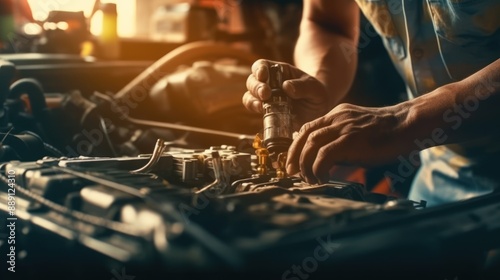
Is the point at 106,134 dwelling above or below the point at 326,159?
above

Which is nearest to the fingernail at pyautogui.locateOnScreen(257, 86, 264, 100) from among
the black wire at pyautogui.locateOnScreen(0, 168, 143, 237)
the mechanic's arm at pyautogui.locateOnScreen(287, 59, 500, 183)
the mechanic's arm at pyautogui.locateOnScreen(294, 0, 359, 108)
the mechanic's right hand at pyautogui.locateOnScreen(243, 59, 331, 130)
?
the mechanic's right hand at pyautogui.locateOnScreen(243, 59, 331, 130)

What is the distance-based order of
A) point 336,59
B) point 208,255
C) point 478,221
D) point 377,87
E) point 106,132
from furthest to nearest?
point 377,87
point 336,59
point 106,132
point 478,221
point 208,255

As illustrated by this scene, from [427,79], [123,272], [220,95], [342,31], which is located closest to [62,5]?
[220,95]

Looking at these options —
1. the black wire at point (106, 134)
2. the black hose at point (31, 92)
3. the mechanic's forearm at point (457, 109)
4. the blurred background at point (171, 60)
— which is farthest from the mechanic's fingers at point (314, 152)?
the black hose at point (31, 92)

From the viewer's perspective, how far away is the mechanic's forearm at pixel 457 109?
0.97 meters

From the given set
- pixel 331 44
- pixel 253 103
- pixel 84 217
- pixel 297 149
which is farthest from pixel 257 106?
pixel 84 217

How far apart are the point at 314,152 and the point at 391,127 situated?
4.9 inches

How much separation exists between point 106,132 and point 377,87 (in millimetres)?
1212

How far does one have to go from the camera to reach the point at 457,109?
3.22ft

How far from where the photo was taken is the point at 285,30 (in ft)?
9.13

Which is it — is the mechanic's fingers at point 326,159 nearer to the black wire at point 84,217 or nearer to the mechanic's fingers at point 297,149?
the mechanic's fingers at point 297,149

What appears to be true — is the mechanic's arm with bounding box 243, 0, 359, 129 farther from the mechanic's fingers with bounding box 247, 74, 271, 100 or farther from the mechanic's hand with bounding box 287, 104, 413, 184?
the mechanic's hand with bounding box 287, 104, 413, 184

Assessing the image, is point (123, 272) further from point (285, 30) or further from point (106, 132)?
point (285, 30)

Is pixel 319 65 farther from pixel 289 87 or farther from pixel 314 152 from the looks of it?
pixel 314 152
